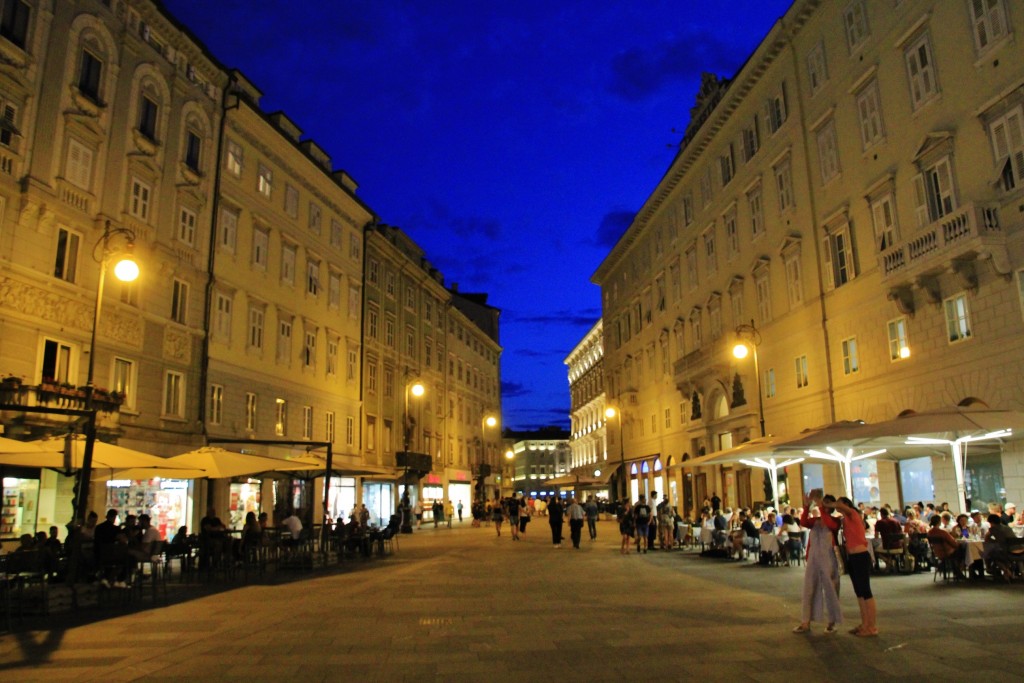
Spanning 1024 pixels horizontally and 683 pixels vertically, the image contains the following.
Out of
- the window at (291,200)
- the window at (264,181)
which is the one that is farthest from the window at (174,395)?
the window at (291,200)

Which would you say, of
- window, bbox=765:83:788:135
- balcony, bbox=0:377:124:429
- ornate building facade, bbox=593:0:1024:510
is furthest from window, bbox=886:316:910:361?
balcony, bbox=0:377:124:429

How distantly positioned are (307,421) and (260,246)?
335 inches

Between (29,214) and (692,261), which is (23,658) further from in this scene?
(692,261)

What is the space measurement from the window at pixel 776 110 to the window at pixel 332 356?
23.0m

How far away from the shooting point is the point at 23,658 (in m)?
9.16

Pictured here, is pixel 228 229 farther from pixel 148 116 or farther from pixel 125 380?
pixel 125 380

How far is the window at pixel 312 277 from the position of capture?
36.0 meters

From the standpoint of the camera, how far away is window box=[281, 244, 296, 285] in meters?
33.6

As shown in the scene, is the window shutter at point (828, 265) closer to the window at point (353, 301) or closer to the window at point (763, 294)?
the window at point (763, 294)

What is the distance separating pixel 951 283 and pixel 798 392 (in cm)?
993

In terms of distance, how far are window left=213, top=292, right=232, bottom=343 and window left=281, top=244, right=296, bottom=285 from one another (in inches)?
194

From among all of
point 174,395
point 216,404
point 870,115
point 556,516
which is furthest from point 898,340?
point 174,395

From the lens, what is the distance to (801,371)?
2945 cm

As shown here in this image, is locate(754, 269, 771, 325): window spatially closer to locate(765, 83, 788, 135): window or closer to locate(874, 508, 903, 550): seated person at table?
locate(765, 83, 788, 135): window
